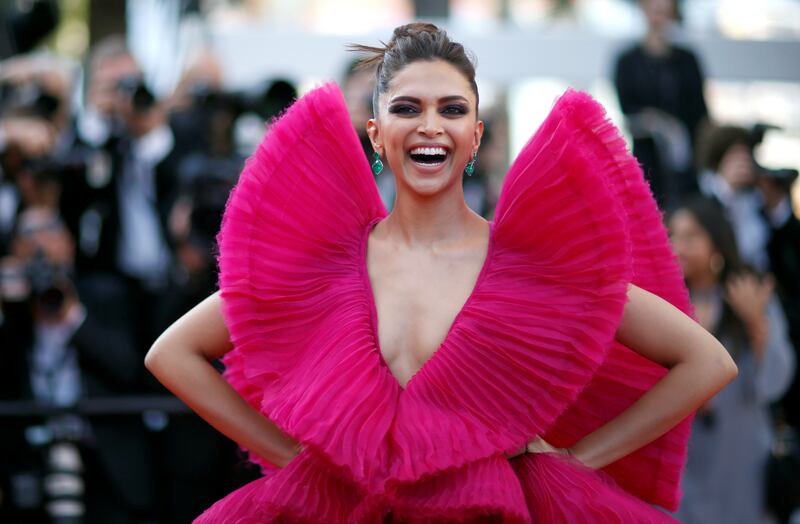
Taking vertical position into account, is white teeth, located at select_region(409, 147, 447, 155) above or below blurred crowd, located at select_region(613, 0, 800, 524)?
above

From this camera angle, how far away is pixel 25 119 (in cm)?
633

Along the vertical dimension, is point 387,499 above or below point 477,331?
below

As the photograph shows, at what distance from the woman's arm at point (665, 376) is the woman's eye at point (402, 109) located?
2.01 feet

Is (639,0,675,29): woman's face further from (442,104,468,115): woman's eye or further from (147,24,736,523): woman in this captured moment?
(442,104,468,115): woman's eye

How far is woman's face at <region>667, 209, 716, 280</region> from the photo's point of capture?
520 centimetres

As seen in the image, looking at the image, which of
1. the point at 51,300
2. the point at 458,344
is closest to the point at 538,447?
the point at 458,344

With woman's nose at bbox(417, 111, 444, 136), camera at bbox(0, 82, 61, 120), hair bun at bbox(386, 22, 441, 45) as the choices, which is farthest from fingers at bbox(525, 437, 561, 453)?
camera at bbox(0, 82, 61, 120)

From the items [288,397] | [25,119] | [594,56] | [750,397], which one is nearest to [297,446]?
[288,397]

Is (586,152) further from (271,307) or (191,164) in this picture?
(191,164)

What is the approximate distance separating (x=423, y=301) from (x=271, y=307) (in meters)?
0.34

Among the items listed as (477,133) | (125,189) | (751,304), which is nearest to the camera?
(477,133)

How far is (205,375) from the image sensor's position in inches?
118

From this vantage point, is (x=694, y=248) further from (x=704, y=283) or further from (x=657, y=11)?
(x=657, y=11)

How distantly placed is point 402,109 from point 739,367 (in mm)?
2577
